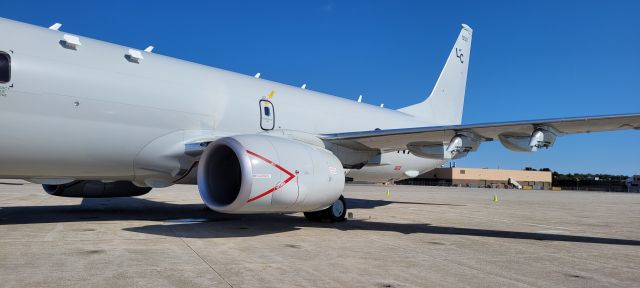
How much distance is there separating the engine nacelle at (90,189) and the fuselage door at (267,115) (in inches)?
166

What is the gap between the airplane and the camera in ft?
26.0

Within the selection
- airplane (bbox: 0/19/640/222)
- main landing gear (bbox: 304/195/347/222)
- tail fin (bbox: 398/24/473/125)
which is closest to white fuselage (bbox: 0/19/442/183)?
airplane (bbox: 0/19/640/222)

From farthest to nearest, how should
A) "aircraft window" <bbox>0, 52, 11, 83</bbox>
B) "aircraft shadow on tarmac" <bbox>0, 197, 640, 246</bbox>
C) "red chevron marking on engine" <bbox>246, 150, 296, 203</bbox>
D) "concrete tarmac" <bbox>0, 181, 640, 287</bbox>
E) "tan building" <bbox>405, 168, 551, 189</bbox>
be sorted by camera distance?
"tan building" <bbox>405, 168, 551, 189</bbox>
"aircraft shadow on tarmac" <bbox>0, 197, 640, 246</bbox>
"red chevron marking on engine" <bbox>246, 150, 296, 203</bbox>
"aircraft window" <bbox>0, 52, 11, 83</bbox>
"concrete tarmac" <bbox>0, 181, 640, 287</bbox>

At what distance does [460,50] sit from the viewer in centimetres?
1903

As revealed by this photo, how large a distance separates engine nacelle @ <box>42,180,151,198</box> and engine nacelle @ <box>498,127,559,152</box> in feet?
30.2

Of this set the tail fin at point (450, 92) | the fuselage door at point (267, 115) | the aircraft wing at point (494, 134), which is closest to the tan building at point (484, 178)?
the tail fin at point (450, 92)

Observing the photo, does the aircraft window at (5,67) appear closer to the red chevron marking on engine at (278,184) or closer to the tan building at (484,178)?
the red chevron marking on engine at (278,184)

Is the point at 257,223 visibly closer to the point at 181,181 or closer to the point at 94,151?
the point at 181,181

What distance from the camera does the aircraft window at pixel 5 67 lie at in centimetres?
766

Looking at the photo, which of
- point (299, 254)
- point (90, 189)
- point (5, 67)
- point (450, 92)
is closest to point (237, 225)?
point (299, 254)

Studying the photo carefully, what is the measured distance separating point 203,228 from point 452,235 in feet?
15.8

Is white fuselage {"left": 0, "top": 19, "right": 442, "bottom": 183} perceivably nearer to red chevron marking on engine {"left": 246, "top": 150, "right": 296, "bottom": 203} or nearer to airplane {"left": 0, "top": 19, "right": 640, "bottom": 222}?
airplane {"left": 0, "top": 19, "right": 640, "bottom": 222}

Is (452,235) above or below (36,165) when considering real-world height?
below

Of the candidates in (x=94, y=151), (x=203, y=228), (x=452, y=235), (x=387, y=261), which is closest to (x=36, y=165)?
(x=94, y=151)
